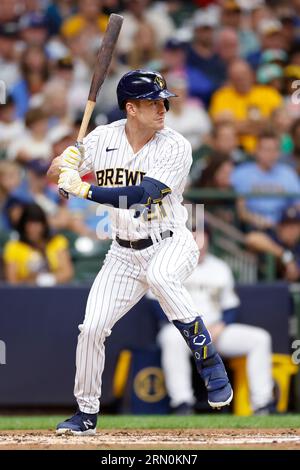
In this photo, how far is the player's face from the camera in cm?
630

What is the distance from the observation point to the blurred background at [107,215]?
9359 mm

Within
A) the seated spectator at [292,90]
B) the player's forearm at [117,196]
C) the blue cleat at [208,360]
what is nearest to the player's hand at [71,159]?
the player's forearm at [117,196]

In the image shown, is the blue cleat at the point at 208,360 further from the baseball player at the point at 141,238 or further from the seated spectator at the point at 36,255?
the seated spectator at the point at 36,255

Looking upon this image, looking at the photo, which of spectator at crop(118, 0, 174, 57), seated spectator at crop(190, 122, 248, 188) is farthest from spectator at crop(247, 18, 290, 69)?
seated spectator at crop(190, 122, 248, 188)

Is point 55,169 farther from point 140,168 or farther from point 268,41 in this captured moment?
point 268,41

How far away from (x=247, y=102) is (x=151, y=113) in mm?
5294

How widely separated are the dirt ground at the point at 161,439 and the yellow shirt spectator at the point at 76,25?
619cm

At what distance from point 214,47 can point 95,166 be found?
611 centimetres

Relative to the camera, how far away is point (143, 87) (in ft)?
20.5

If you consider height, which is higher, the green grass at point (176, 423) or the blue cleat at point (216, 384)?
the blue cleat at point (216, 384)

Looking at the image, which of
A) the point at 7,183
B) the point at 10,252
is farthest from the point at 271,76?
the point at 10,252

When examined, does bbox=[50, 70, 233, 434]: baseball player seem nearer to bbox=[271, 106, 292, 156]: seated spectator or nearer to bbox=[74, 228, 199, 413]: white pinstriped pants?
bbox=[74, 228, 199, 413]: white pinstriped pants

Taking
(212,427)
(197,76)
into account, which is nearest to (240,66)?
(197,76)

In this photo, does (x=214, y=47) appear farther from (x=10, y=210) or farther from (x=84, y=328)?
(x=84, y=328)
